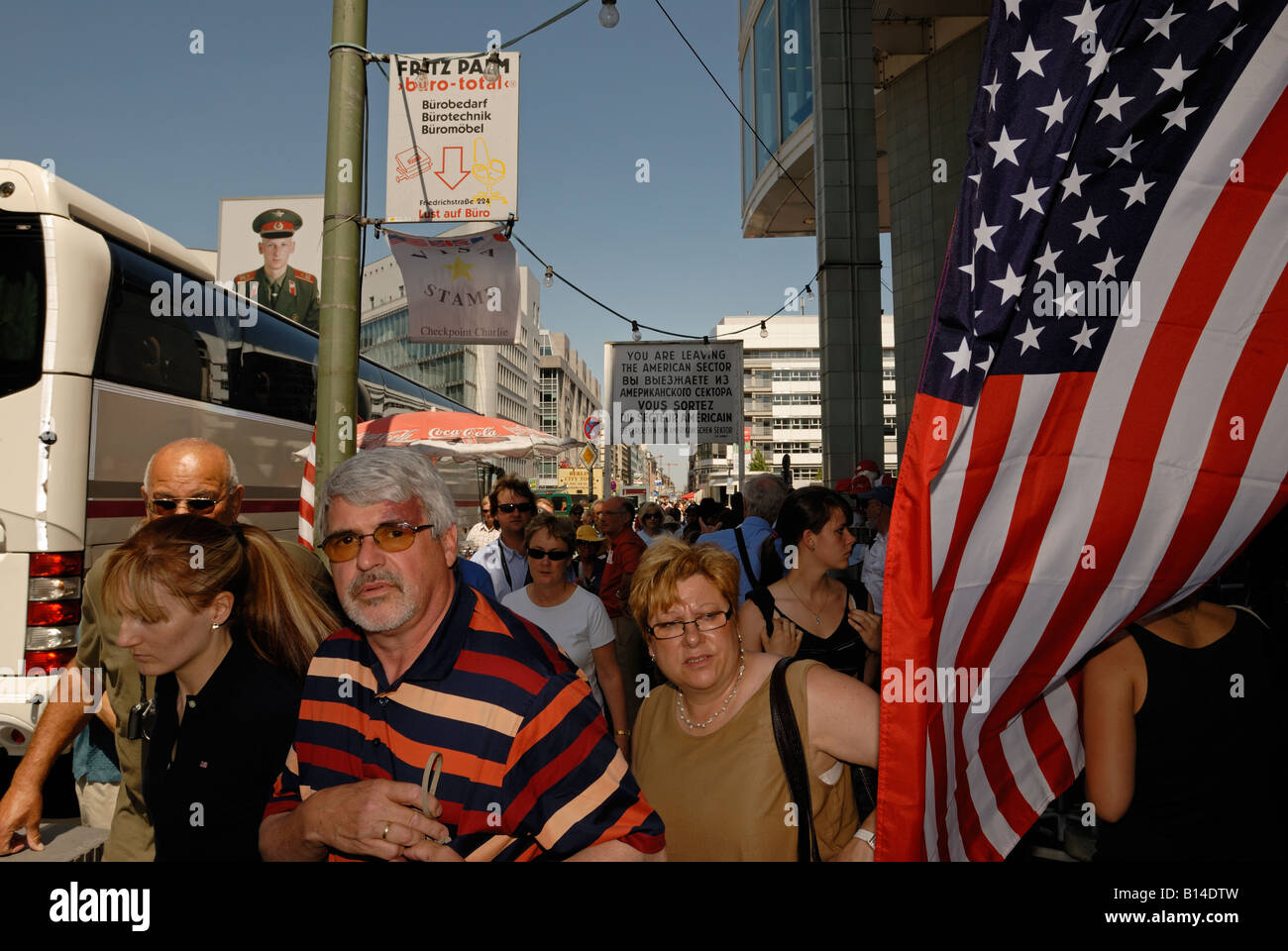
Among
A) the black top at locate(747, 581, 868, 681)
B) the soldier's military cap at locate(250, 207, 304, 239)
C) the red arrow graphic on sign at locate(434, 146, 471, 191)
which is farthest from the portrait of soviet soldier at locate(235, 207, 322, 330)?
the black top at locate(747, 581, 868, 681)

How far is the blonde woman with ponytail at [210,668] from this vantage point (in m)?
2.28

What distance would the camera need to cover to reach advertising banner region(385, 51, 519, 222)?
20.5 feet

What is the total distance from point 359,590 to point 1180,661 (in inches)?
88.8

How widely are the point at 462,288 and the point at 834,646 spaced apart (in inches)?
206

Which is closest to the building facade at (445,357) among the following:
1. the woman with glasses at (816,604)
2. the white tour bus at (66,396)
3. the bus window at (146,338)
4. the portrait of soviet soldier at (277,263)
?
the portrait of soviet soldier at (277,263)

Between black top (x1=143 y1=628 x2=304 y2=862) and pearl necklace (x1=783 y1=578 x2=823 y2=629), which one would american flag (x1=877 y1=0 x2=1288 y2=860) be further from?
pearl necklace (x1=783 y1=578 x2=823 y2=629)

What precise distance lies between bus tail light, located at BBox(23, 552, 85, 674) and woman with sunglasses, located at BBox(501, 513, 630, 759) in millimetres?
3446

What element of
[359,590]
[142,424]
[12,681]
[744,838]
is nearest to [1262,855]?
[744,838]

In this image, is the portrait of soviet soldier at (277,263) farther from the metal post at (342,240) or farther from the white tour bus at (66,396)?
the metal post at (342,240)

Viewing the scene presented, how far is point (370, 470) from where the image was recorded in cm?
217

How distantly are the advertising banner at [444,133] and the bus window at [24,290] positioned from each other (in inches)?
105
